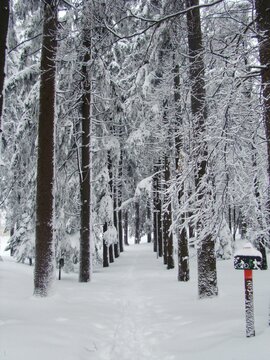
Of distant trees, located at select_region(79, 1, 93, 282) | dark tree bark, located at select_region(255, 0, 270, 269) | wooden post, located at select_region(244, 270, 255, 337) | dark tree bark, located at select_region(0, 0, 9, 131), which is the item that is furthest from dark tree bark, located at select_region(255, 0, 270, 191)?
distant trees, located at select_region(79, 1, 93, 282)

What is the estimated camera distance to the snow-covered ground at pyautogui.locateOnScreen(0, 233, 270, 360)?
555cm

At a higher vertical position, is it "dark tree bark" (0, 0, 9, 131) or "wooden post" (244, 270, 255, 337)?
"dark tree bark" (0, 0, 9, 131)

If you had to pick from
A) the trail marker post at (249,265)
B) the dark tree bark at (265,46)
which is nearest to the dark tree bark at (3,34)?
the dark tree bark at (265,46)

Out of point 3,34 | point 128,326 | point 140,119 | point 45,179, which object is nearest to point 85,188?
point 45,179

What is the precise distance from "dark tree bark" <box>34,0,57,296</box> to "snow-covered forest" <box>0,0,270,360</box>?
29 mm

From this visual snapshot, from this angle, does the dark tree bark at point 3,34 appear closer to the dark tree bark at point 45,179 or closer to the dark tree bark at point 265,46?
the dark tree bark at point 45,179

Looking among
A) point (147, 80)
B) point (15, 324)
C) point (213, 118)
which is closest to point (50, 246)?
point (15, 324)

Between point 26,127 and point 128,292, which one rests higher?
point 26,127

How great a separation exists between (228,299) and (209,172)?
4533 millimetres

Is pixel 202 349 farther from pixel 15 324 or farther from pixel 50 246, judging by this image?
pixel 50 246

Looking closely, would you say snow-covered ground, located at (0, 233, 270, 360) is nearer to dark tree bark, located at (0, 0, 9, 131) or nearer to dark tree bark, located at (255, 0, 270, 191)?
dark tree bark, located at (255, 0, 270, 191)

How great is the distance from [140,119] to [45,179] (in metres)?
10.9

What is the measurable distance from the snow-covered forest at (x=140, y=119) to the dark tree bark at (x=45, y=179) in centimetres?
3

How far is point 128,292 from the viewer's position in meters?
13.2
